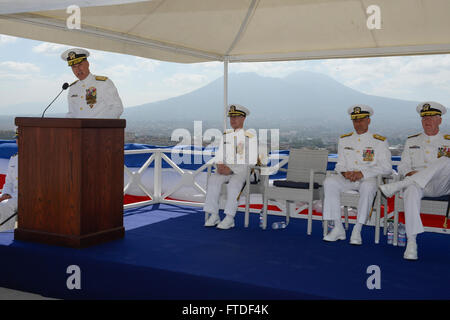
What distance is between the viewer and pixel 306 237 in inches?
202

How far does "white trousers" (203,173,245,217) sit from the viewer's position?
565 centimetres

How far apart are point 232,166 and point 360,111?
1600 mm

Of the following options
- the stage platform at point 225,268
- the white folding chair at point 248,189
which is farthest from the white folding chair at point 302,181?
the stage platform at point 225,268

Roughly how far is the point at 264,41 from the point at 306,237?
3.18 meters

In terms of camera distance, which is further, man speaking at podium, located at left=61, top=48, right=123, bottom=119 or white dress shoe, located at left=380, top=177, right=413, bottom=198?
man speaking at podium, located at left=61, top=48, right=123, bottom=119

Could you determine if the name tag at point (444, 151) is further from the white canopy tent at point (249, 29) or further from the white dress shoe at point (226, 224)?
the white dress shoe at point (226, 224)

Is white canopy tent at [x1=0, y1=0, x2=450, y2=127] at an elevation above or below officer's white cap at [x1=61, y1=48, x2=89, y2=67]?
above

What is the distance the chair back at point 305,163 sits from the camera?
5.84m

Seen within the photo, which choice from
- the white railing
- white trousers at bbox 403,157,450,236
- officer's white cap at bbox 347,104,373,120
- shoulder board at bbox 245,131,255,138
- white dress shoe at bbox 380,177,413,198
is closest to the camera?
white trousers at bbox 403,157,450,236

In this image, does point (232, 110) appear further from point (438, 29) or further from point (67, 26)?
point (438, 29)

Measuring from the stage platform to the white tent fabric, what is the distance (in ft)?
8.31

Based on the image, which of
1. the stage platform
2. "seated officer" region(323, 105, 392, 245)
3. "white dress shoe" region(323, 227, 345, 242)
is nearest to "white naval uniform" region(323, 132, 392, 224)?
"seated officer" region(323, 105, 392, 245)

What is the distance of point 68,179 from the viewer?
165 inches

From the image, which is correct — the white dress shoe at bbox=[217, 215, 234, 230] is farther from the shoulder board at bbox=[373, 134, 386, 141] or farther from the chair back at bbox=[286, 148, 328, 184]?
the shoulder board at bbox=[373, 134, 386, 141]
